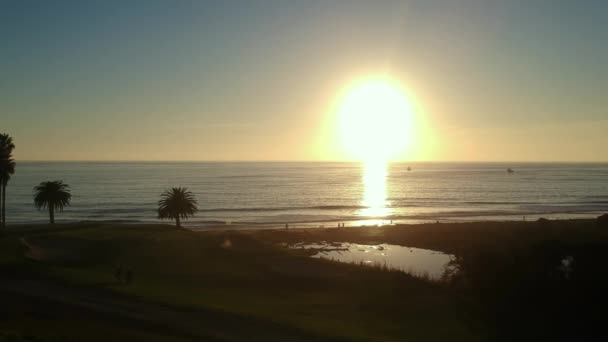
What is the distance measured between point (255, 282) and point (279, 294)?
2957 millimetres

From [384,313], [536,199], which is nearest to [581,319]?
[384,313]

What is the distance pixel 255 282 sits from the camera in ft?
109

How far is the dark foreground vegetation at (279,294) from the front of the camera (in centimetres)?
2284

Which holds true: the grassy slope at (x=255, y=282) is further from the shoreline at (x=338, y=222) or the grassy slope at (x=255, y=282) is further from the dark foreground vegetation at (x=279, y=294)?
the shoreline at (x=338, y=222)

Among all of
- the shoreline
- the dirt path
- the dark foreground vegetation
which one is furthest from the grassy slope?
the shoreline

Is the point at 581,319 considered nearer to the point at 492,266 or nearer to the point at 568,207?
the point at 492,266

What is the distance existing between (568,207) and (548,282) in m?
101

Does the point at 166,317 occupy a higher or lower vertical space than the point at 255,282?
lower

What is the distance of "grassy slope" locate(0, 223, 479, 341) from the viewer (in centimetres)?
2522

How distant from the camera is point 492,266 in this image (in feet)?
109

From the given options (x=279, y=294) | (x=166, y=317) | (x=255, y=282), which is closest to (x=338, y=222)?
(x=255, y=282)

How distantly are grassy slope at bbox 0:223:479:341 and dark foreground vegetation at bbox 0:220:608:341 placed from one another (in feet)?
0.36

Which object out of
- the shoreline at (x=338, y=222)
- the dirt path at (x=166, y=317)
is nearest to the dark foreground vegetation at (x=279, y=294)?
the dirt path at (x=166, y=317)

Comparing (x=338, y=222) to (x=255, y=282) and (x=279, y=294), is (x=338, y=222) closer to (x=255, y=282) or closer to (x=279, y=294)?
(x=255, y=282)
